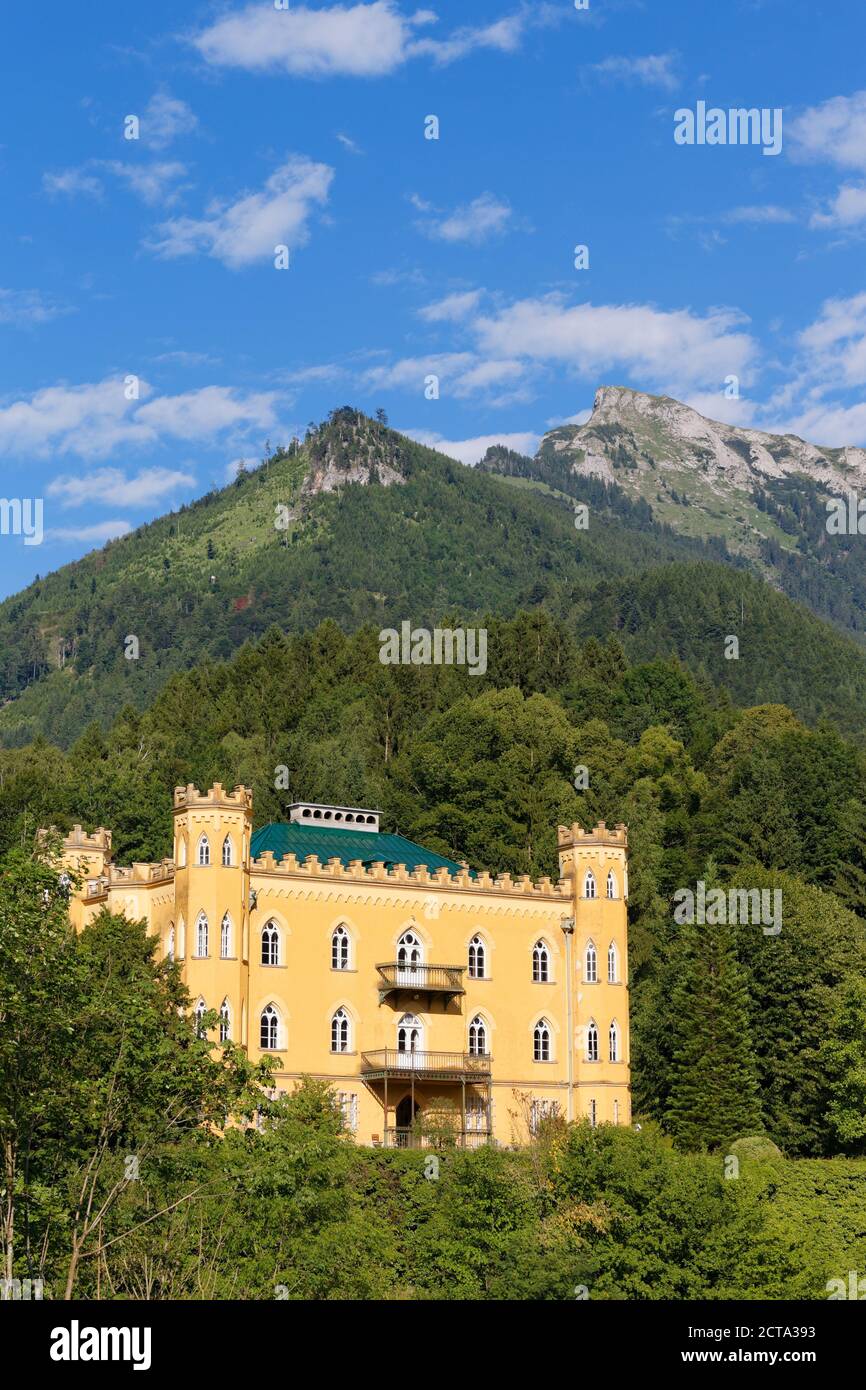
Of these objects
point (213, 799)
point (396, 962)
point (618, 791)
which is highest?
point (618, 791)

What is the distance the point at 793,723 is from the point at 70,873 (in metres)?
91.3

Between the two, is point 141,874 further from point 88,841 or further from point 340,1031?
point 340,1031

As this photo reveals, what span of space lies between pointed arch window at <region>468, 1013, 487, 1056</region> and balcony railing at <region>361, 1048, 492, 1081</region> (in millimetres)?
507

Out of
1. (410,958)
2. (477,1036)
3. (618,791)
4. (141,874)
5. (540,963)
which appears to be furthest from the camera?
(618,791)

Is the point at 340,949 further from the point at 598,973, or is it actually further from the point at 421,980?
the point at 598,973

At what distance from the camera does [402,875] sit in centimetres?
6084

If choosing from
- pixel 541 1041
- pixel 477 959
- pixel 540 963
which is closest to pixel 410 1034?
pixel 477 959

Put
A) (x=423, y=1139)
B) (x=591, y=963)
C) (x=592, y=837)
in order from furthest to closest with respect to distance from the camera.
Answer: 1. (x=592, y=837)
2. (x=591, y=963)
3. (x=423, y=1139)

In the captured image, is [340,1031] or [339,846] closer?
[340,1031]

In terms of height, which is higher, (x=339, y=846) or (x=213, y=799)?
(x=213, y=799)

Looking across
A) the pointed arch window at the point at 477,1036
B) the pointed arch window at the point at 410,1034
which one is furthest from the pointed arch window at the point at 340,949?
the pointed arch window at the point at 477,1036

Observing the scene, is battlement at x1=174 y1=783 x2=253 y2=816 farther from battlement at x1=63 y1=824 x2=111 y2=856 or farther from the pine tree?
the pine tree

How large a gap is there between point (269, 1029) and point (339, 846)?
786 centimetres
